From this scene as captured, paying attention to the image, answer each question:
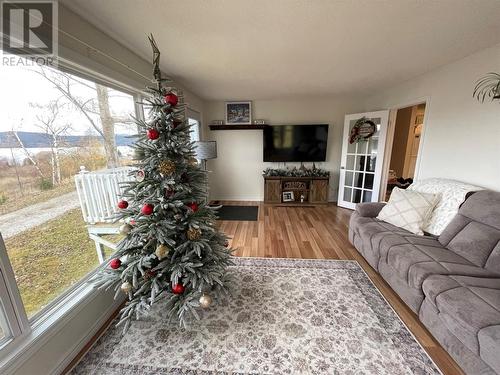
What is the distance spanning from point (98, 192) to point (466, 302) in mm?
2996

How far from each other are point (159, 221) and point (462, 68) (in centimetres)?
357

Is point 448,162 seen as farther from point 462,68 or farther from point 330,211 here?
point 330,211

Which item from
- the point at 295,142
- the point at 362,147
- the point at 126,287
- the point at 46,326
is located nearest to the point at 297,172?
the point at 295,142

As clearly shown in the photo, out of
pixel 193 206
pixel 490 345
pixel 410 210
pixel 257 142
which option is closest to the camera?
pixel 490 345

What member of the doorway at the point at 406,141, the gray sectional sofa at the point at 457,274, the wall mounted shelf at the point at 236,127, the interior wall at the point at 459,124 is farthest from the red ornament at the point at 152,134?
the doorway at the point at 406,141

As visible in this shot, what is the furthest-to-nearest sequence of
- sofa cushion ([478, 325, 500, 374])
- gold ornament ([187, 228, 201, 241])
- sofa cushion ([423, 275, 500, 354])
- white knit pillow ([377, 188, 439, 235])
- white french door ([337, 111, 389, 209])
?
white french door ([337, 111, 389, 209])
white knit pillow ([377, 188, 439, 235])
gold ornament ([187, 228, 201, 241])
sofa cushion ([423, 275, 500, 354])
sofa cushion ([478, 325, 500, 374])

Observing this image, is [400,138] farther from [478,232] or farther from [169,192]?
[169,192]

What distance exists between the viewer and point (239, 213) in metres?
3.93

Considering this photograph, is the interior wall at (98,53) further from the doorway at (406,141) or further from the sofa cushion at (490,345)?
the doorway at (406,141)

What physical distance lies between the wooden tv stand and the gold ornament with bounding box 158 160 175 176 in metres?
3.05

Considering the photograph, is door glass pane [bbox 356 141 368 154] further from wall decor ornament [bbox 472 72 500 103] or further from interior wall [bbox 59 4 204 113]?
interior wall [bbox 59 4 204 113]

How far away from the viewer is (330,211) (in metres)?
3.98

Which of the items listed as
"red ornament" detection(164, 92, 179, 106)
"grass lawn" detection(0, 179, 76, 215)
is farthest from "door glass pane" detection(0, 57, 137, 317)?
"red ornament" detection(164, 92, 179, 106)

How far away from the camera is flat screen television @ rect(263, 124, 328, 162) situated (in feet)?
13.9
